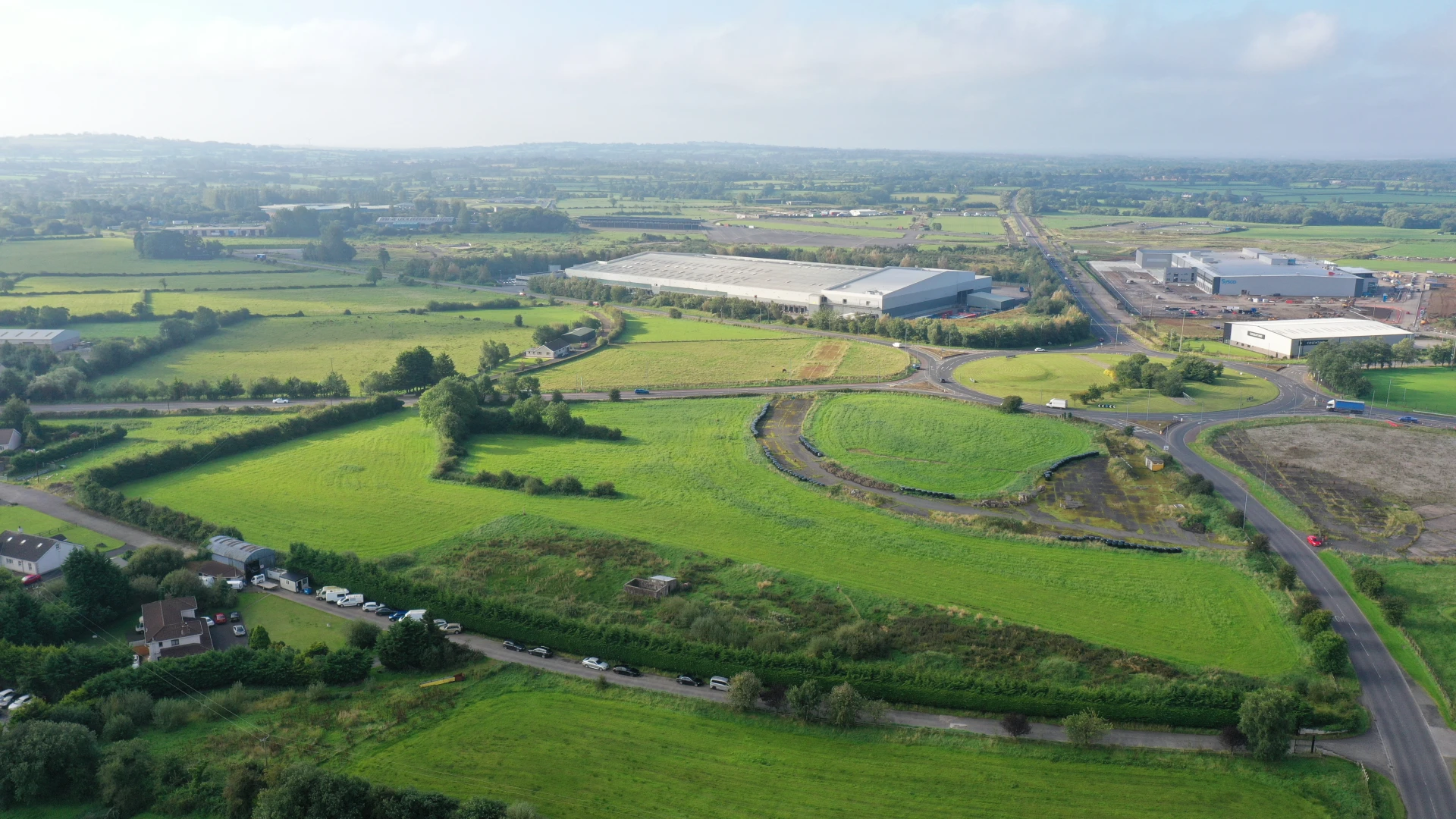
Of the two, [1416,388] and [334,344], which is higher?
[1416,388]

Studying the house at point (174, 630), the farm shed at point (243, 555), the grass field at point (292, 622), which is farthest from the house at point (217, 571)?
the house at point (174, 630)

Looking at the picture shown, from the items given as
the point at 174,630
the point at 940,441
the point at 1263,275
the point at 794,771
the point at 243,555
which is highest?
the point at 1263,275

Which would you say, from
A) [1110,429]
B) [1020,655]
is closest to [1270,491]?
[1110,429]

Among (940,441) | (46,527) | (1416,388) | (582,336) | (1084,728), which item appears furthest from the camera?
(582,336)

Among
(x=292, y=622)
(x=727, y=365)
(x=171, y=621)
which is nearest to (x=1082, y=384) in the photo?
(x=727, y=365)

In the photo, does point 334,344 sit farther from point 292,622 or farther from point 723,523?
point 723,523

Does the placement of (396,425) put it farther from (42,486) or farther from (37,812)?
(37,812)

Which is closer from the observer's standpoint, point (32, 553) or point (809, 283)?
point (32, 553)
